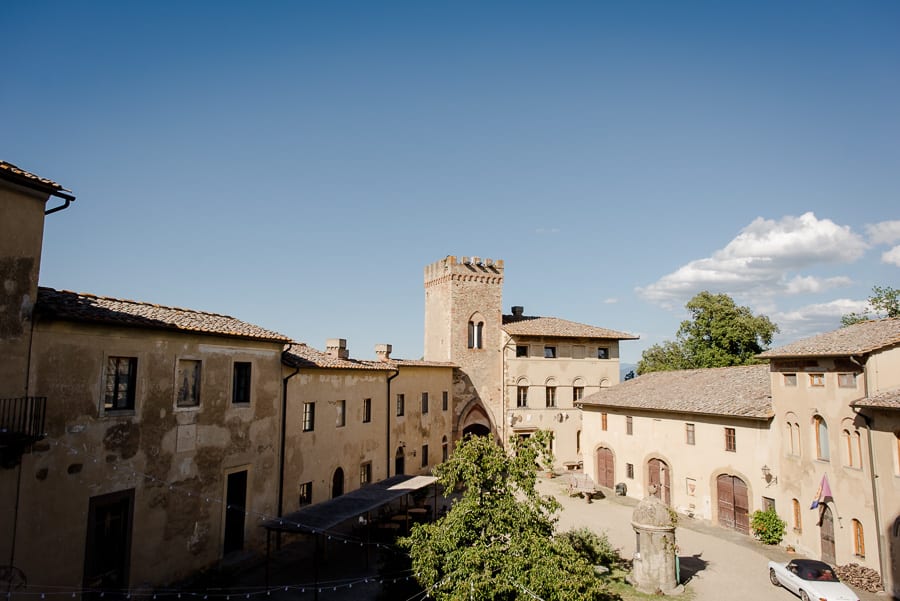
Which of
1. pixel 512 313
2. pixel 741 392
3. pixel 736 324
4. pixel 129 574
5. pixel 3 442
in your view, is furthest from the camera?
pixel 736 324

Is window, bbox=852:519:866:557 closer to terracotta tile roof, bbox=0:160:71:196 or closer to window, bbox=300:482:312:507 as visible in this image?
window, bbox=300:482:312:507

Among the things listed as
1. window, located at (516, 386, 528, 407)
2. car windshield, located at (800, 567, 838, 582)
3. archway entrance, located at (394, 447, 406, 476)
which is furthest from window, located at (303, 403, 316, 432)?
window, located at (516, 386, 528, 407)

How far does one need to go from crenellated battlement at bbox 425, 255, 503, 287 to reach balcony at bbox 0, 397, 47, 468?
92.7 ft

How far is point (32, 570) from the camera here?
10.7 metres

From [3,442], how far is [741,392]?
991 inches

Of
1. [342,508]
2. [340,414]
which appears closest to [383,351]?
[340,414]

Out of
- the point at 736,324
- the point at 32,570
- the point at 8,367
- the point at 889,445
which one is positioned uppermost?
the point at 736,324

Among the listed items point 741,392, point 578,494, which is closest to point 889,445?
point 741,392

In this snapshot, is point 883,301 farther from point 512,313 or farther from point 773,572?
point 773,572

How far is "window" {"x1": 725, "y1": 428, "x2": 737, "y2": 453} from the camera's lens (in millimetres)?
23016

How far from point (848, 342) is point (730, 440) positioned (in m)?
6.89

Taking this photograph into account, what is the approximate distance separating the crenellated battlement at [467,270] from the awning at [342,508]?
17.8 meters

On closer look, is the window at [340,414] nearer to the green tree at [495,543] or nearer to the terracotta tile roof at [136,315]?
the terracotta tile roof at [136,315]

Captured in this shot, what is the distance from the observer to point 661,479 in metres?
27.0
